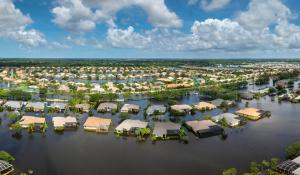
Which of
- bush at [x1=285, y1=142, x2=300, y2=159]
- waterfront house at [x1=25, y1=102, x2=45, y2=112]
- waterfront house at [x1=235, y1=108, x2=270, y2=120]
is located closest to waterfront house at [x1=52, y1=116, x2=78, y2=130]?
waterfront house at [x1=25, y1=102, x2=45, y2=112]

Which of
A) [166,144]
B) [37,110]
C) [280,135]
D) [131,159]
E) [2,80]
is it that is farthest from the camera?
[2,80]

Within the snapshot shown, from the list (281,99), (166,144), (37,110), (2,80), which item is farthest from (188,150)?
(2,80)

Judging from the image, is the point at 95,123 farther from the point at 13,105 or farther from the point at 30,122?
the point at 13,105

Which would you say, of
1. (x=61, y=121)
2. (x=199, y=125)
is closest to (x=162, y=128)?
(x=199, y=125)

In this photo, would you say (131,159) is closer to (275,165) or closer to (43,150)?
(43,150)

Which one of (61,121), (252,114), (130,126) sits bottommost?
(252,114)
